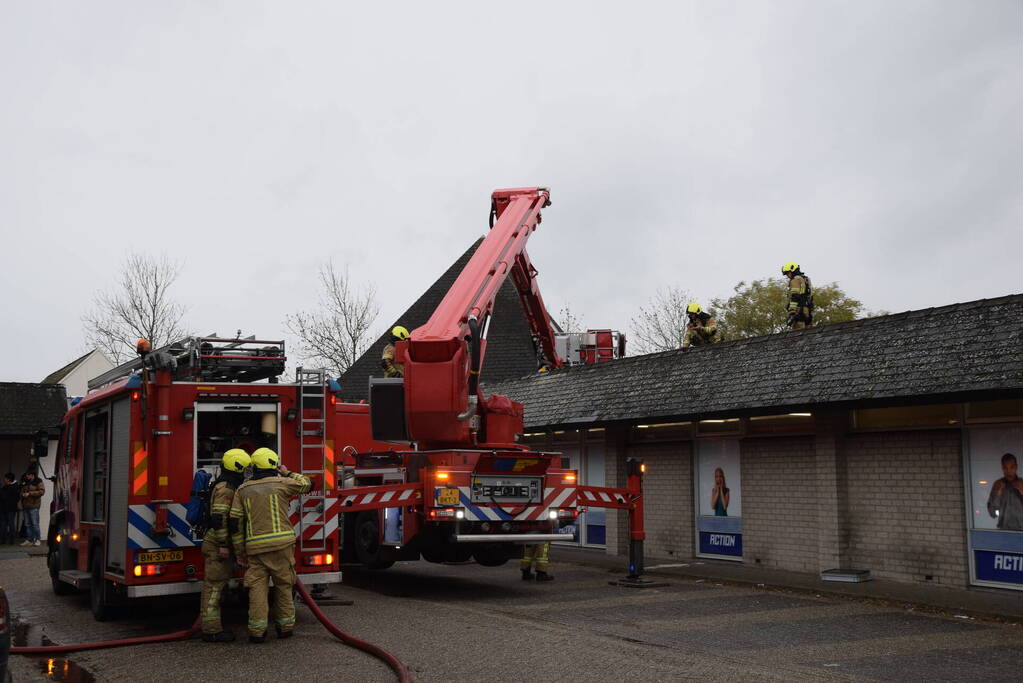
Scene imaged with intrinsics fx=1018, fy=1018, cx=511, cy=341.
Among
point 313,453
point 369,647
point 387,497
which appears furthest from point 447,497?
point 369,647

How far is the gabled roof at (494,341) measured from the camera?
111ft

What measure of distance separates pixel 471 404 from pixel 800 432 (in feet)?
16.8

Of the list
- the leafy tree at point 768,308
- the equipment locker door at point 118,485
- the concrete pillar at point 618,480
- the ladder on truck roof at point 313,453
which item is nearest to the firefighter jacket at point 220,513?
the equipment locker door at point 118,485

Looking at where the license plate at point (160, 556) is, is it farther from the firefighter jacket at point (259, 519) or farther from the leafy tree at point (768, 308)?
the leafy tree at point (768, 308)

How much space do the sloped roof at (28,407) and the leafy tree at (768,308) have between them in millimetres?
29599

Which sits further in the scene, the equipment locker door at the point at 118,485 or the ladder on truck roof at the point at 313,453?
the ladder on truck roof at the point at 313,453

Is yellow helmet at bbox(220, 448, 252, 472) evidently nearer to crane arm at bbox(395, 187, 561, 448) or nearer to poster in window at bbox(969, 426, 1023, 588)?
crane arm at bbox(395, 187, 561, 448)

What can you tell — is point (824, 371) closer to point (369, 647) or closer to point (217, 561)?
point (369, 647)

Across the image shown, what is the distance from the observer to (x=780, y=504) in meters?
15.0

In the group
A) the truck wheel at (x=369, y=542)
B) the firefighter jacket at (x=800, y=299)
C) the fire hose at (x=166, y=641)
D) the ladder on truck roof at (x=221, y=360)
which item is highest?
the firefighter jacket at (x=800, y=299)

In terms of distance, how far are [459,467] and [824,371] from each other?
5206mm

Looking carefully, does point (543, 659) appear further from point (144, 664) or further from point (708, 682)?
point (144, 664)

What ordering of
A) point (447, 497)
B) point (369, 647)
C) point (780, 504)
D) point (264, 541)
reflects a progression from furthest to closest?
point (780, 504)
point (447, 497)
point (264, 541)
point (369, 647)

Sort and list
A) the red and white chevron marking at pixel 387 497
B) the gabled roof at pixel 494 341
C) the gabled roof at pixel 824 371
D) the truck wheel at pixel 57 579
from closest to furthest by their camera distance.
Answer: the gabled roof at pixel 824 371 → the red and white chevron marking at pixel 387 497 → the truck wheel at pixel 57 579 → the gabled roof at pixel 494 341
